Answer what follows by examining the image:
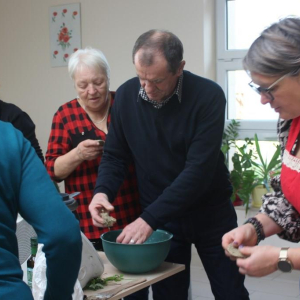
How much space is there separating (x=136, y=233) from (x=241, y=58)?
2.45m

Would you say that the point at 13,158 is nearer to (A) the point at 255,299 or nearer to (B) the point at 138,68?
(B) the point at 138,68

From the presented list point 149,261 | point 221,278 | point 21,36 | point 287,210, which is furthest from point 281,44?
point 21,36

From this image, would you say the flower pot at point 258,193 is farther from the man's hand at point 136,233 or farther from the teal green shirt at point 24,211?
the teal green shirt at point 24,211

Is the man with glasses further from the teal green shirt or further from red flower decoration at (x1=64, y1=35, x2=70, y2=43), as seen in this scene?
red flower decoration at (x1=64, y1=35, x2=70, y2=43)

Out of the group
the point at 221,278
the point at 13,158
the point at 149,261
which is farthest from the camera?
the point at 221,278

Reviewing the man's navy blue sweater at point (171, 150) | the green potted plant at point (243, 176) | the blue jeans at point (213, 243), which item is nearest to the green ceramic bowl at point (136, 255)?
the man's navy blue sweater at point (171, 150)

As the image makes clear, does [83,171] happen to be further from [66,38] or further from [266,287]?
[66,38]

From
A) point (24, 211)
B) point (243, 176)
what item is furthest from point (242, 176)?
point (24, 211)

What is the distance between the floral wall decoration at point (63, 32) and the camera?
4.70 meters

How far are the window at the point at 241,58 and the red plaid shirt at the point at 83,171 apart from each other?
1.84 meters

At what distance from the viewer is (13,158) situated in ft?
4.38

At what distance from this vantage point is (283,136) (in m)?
1.81

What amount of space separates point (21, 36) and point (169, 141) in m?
3.10

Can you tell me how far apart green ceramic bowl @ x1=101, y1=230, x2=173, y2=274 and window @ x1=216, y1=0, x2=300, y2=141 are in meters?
2.33
